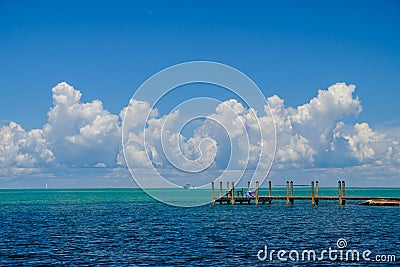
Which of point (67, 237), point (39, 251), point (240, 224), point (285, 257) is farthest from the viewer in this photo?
point (240, 224)

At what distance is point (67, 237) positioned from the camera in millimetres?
54906

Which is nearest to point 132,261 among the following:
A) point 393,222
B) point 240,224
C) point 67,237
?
point 67,237

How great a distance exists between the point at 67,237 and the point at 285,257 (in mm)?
24144

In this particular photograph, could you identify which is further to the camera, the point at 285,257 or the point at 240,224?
the point at 240,224

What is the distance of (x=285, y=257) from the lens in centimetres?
4128

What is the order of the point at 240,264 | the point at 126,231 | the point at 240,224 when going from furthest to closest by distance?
the point at 240,224 < the point at 126,231 < the point at 240,264

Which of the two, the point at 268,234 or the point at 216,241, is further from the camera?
the point at 268,234

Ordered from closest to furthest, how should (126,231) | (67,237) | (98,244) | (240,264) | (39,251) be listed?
(240,264), (39,251), (98,244), (67,237), (126,231)

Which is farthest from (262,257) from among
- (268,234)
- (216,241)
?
(268,234)

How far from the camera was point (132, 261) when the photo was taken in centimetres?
3962

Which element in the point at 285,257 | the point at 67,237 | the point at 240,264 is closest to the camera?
the point at 240,264

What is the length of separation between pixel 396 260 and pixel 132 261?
19293 millimetres

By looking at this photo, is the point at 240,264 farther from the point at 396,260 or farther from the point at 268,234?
the point at 268,234

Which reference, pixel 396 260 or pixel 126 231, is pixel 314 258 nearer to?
pixel 396 260
